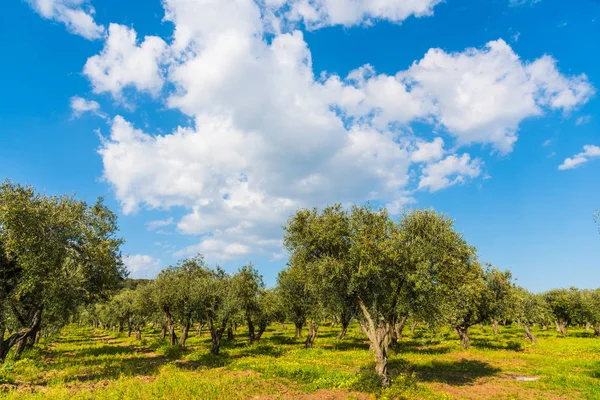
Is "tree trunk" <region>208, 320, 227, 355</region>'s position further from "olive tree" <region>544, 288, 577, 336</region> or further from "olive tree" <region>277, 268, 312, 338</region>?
"olive tree" <region>544, 288, 577, 336</region>

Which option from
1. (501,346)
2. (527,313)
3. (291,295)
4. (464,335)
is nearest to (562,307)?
(527,313)

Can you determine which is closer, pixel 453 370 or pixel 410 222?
pixel 410 222

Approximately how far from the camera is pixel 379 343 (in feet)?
81.6

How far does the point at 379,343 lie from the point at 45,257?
25933mm

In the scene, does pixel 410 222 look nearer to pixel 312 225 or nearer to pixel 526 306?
pixel 312 225

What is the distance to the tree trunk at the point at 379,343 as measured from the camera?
24.3 m

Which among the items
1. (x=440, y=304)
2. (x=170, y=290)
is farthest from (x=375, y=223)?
(x=170, y=290)

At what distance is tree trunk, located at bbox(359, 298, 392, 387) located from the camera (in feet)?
79.8

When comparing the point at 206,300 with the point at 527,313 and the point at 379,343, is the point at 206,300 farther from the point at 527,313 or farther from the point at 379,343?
the point at 527,313

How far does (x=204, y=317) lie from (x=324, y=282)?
24.8m

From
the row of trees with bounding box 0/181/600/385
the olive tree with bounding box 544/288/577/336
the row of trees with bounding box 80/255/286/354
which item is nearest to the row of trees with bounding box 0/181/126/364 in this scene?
the row of trees with bounding box 0/181/600/385

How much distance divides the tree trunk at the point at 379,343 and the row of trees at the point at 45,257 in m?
22.2

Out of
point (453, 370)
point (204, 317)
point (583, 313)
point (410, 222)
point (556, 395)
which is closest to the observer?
point (556, 395)

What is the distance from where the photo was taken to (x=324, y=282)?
2517cm
